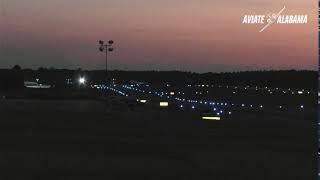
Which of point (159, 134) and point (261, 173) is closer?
point (261, 173)

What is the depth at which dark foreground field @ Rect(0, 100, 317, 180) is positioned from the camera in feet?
51.0

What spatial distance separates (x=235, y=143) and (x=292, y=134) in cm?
644

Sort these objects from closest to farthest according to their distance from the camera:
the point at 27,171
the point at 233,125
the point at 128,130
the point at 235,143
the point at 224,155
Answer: the point at 27,171 < the point at 224,155 < the point at 235,143 < the point at 128,130 < the point at 233,125

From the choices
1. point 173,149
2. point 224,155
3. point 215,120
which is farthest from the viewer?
point 215,120

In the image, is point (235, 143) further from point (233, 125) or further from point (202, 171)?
point (233, 125)

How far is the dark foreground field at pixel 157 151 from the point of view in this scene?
51.0 ft

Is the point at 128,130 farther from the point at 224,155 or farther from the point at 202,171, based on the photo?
the point at 202,171

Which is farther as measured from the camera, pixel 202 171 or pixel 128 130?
pixel 128 130

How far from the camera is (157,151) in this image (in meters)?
21.1

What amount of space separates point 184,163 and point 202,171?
1699 millimetres

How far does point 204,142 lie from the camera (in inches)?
974

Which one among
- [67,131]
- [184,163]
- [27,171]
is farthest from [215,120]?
[27,171]

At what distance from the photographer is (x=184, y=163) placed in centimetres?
1772

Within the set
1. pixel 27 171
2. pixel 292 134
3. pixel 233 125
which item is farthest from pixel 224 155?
pixel 233 125
